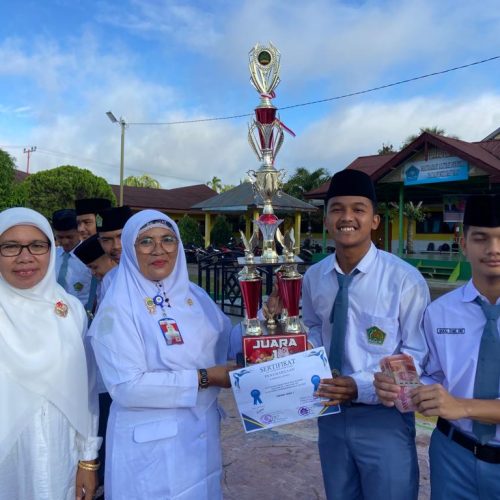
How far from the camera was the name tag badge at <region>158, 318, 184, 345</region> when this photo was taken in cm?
216

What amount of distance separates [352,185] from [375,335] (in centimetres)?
74

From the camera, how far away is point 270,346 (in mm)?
2271

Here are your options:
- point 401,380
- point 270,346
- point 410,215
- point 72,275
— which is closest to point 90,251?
point 72,275

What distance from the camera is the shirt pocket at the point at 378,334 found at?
2.27 meters

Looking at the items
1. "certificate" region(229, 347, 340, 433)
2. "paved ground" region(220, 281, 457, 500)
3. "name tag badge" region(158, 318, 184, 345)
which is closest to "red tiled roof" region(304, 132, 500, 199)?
"paved ground" region(220, 281, 457, 500)

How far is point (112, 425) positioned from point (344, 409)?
109cm

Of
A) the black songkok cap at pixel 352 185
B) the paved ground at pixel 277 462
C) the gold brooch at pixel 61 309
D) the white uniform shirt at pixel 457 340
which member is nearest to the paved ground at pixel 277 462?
the paved ground at pixel 277 462

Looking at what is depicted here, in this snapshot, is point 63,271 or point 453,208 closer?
point 63,271

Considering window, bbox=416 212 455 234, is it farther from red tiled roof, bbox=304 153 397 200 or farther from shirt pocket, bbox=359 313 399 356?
shirt pocket, bbox=359 313 399 356

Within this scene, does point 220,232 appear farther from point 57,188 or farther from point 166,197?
point 57,188

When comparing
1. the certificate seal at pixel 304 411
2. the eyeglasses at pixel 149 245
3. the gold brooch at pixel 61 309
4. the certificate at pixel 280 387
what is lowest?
the certificate seal at pixel 304 411

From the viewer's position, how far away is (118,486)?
2.11 meters

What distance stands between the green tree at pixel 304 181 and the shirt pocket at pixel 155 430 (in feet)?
97.9

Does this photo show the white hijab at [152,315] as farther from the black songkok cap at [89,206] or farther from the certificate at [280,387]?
the black songkok cap at [89,206]
